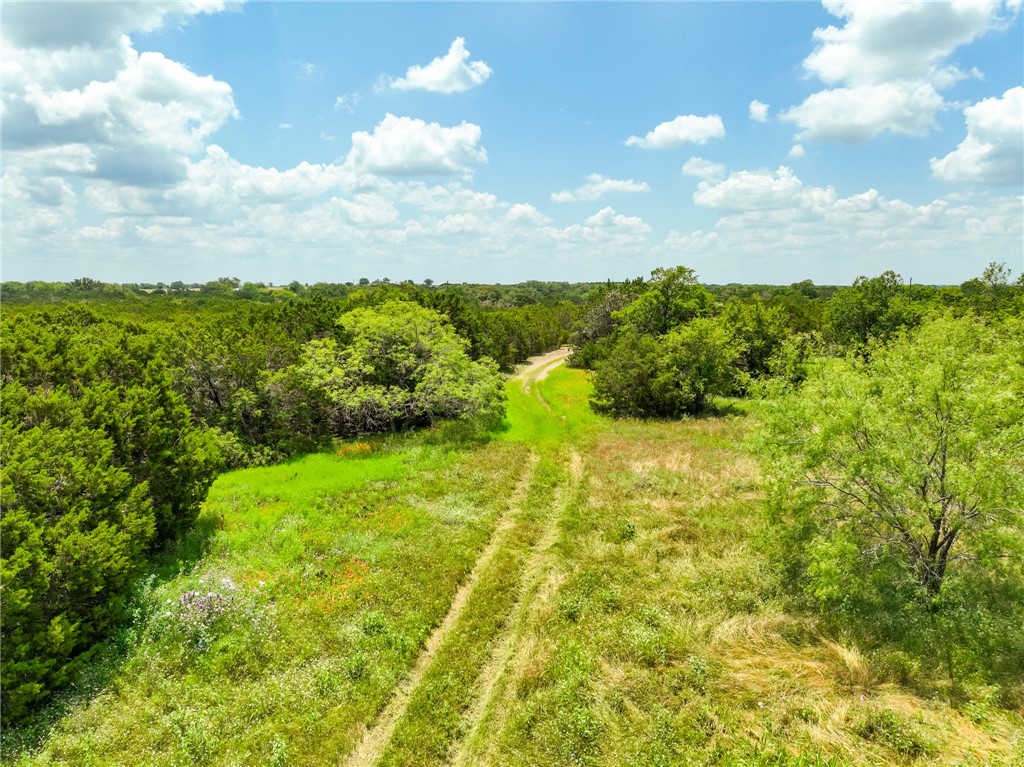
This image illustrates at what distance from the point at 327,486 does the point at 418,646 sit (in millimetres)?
11731

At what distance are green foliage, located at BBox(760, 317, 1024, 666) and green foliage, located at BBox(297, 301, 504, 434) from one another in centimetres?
2159

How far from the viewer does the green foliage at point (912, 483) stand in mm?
11266

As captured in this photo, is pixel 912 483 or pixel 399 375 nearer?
pixel 912 483

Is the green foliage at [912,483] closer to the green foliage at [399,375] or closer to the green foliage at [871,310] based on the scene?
the green foliage at [399,375]

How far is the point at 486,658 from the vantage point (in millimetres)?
12320

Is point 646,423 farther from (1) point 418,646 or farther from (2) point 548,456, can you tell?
(1) point 418,646

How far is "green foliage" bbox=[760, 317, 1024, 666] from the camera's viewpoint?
11266mm

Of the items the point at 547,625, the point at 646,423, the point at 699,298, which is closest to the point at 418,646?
the point at 547,625

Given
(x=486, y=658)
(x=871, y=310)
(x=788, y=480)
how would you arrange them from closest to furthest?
(x=486, y=658)
(x=788, y=480)
(x=871, y=310)

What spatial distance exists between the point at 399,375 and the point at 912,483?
2978cm

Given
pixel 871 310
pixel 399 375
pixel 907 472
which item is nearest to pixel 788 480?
pixel 907 472

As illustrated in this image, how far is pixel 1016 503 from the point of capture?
10.8 meters

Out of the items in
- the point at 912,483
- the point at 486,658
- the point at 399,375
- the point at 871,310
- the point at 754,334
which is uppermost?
the point at 871,310

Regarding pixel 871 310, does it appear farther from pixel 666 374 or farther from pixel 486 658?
pixel 486 658
